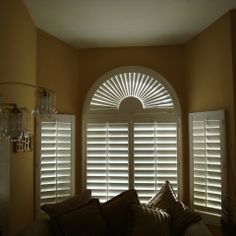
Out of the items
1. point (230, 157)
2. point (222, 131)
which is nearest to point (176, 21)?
point (222, 131)

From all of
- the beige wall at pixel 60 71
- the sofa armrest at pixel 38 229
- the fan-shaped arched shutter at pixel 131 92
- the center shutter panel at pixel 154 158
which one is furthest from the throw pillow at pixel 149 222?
the fan-shaped arched shutter at pixel 131 92

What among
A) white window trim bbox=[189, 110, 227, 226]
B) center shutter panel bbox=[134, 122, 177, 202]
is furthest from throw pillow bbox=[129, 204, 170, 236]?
center shutter panel bbox=[134, 122, 177, 202]

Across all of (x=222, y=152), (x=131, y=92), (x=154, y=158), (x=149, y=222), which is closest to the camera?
(x=149, y=222)

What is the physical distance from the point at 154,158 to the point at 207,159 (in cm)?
79

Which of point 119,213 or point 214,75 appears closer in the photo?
point 119,213

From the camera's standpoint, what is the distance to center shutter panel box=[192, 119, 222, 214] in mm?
3523

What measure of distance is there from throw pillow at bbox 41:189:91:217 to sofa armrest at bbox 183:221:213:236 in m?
1.00

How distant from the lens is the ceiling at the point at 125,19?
10.4 feet

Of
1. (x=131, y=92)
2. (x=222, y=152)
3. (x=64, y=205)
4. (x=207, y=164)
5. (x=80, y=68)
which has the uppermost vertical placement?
(x=80, y=68)

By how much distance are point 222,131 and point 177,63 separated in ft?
4.33

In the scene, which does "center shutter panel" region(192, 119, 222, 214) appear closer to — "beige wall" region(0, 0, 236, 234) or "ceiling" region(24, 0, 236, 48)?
"beige wall" region(0, 0, 236, 234)

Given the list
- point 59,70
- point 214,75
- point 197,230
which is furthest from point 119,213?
point 59,70

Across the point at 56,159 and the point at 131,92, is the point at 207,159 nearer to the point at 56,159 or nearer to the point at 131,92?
the point at 131,92

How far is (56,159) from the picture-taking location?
395 cm
